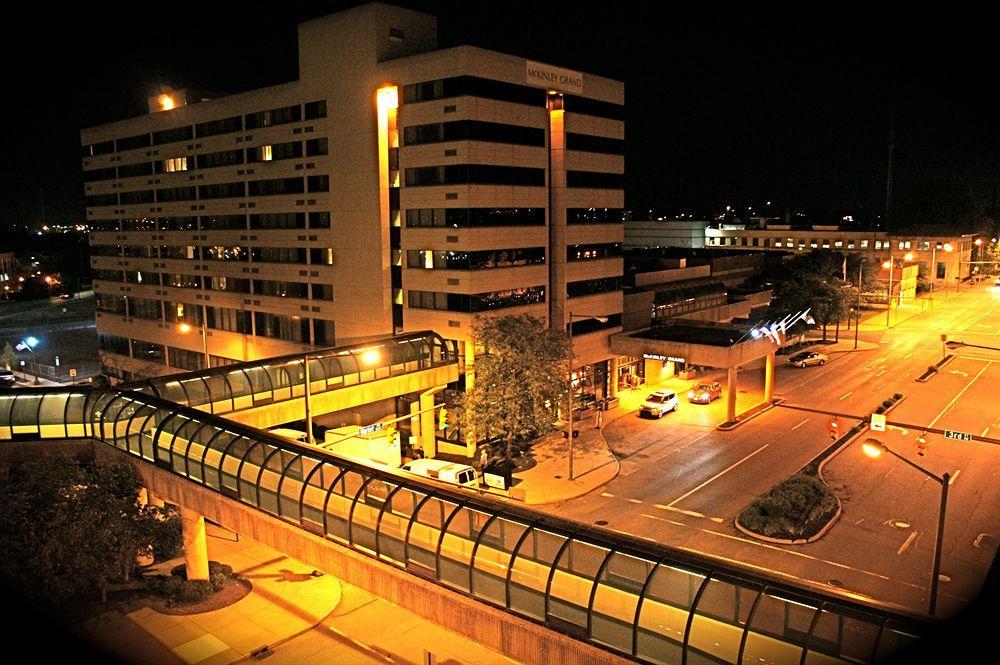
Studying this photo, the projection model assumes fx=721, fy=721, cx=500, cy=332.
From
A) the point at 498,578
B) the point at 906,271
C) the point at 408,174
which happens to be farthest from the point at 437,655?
Result: the point at 906,271

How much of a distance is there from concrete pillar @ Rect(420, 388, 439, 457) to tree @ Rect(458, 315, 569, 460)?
434 centimetres

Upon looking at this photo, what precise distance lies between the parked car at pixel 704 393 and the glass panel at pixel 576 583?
3759 centimetres

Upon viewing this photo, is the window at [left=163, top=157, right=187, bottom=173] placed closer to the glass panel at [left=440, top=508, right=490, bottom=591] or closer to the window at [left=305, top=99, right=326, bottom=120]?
the window at [left=305, top=99, right=326, bottom=120]

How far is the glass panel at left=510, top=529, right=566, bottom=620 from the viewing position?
16438mm

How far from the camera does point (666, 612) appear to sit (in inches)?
582

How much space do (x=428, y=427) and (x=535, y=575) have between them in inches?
1091

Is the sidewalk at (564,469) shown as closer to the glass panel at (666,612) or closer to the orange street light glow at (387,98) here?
the glass panel at (666,612)

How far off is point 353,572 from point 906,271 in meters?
106

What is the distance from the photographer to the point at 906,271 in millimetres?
104500

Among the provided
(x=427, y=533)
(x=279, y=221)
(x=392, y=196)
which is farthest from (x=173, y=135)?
(x=427, y=533)

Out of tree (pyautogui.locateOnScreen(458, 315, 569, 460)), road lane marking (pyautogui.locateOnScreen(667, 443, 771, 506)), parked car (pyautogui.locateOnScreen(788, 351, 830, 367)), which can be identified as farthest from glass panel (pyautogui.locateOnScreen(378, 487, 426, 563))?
parked car (pyautogui.locateOnScreen(788, 351, 830, 367))

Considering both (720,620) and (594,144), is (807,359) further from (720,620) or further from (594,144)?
(720,620)

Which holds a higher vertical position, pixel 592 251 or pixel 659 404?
pixel 592 251

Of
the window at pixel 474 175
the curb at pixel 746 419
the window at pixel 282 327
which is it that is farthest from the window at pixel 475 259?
the curb at pixel 746 419
